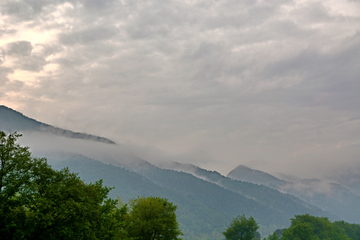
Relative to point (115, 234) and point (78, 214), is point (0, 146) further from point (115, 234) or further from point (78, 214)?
point (115, 234)

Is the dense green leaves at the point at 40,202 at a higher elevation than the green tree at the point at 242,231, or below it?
higher

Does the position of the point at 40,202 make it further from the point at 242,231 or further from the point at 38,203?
the point at 242,231

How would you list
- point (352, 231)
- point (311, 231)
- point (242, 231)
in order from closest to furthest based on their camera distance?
point (242, 231), point (311, 231), point (352, 231)

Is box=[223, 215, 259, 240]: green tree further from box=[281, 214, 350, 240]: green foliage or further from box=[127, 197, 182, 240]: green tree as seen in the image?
box=[127, 197, 182, 240]: green tree

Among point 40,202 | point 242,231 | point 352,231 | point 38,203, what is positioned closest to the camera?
point 38,203

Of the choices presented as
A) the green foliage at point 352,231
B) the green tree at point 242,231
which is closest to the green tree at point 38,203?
the green tree at point 242,231

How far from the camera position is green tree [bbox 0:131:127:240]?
2817 centimetres

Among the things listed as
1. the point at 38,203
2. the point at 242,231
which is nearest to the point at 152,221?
the point at 38,203

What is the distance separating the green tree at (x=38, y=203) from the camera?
92.4ft

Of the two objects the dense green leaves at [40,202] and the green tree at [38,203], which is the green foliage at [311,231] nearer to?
the dense green leaves at [40,202]

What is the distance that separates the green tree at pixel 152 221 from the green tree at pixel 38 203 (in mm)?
20036

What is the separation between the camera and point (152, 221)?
5447 cm

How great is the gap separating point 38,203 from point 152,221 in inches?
1185

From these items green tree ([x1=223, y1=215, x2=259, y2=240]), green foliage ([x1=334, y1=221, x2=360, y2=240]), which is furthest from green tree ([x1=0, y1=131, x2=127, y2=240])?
green foliage ([x1=334, y1=221, x2=360, y2=240])
